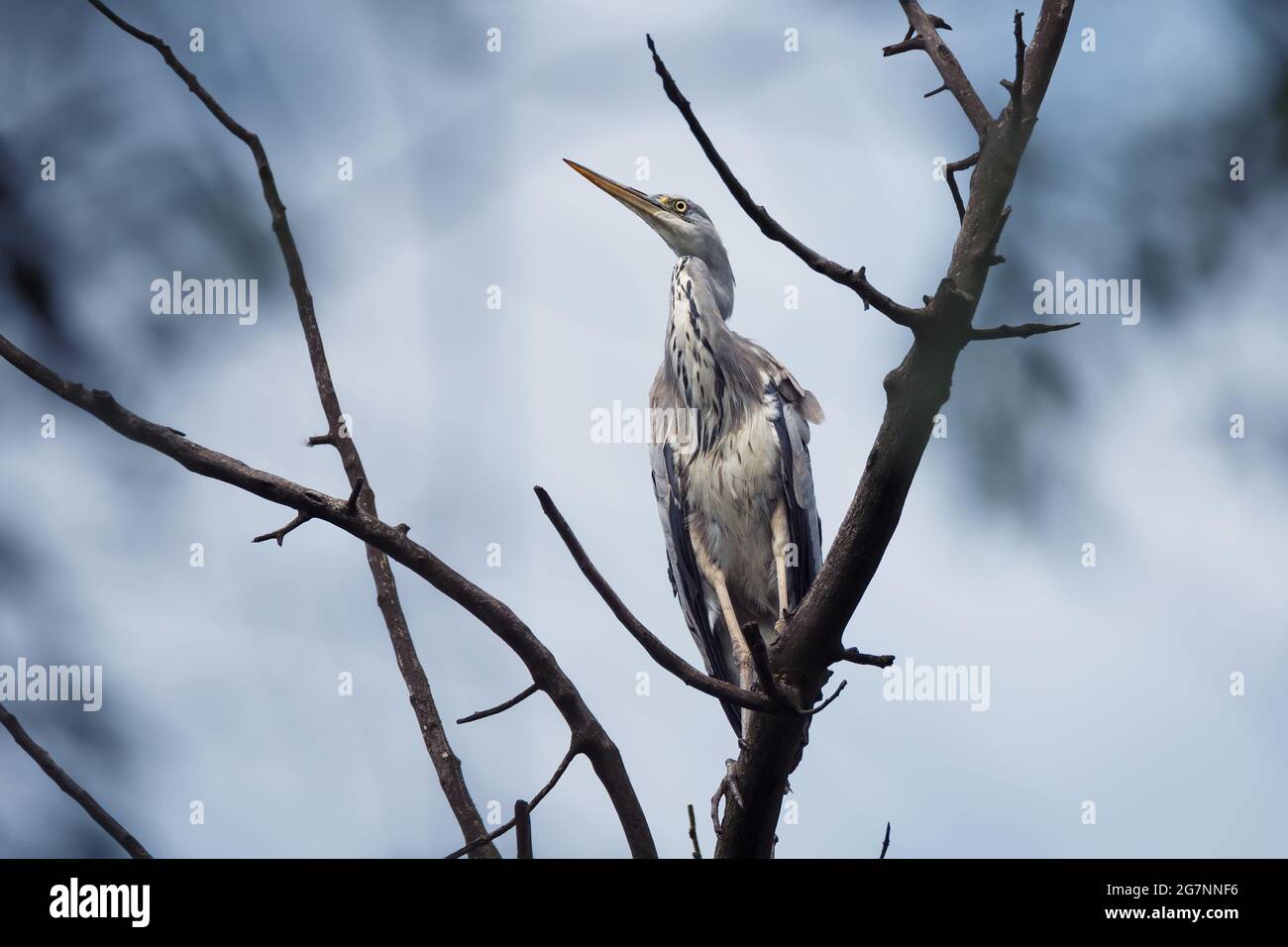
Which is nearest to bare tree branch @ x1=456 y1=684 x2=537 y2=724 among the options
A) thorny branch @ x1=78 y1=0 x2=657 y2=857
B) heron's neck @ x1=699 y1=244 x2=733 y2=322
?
thorny branch @ x1=78 y1=0 x2=657 y2=857

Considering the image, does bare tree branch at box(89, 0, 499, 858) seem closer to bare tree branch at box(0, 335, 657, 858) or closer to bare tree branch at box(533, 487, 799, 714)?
bare tree branch at box(0, 335, 657, 858)

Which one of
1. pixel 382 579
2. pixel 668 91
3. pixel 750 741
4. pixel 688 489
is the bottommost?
pixel 750 741

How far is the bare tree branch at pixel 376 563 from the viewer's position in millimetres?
2580

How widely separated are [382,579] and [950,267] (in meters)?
1.54

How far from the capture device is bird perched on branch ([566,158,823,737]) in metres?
3.84

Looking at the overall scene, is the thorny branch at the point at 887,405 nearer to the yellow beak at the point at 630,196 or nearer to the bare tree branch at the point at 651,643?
the bare tree branch at the point at 651,643

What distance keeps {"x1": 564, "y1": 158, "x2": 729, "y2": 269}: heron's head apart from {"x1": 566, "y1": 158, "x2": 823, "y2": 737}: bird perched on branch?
15 cm

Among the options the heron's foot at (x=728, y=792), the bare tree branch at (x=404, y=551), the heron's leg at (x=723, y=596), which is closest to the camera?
the bare tree branch at (x=404, y=551)

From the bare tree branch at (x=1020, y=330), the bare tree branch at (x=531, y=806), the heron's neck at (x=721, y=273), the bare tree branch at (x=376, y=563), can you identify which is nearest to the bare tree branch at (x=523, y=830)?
the bare tree branch at (x=531, y=806)

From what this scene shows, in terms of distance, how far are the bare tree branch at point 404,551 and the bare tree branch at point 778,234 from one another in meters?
0.82
